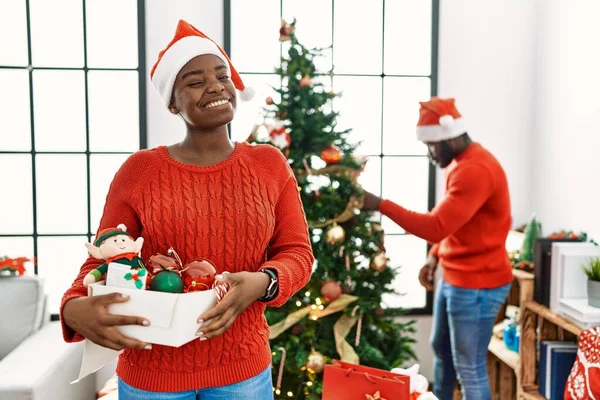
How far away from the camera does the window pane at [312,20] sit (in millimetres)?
3146

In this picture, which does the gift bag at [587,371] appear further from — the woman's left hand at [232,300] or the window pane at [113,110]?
the window pane at [113,110]

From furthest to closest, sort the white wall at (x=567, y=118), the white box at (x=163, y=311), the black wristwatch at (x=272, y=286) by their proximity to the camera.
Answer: the white wall at (x=567, y=118) < the black wristwatch at (x=272, y=286) < the white box at (x=163, y=311)

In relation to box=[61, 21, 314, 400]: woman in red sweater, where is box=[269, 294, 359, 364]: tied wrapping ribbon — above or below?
below

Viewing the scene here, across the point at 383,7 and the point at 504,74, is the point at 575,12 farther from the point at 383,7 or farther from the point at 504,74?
the point at 383,7

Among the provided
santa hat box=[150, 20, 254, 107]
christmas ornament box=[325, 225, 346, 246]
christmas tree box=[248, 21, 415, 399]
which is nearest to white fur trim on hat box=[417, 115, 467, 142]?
christmas tree box=[248, 21, 415, 399]

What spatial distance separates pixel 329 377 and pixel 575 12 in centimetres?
220

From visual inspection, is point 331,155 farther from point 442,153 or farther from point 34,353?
point 34,353

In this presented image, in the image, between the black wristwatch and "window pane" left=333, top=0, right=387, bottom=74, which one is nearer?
the black wristwatch

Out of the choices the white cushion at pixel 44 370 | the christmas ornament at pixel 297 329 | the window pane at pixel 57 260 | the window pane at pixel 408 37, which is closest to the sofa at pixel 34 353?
the white cushion at pixel 44 370

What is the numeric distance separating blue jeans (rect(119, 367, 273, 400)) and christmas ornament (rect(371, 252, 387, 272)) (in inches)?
55.3

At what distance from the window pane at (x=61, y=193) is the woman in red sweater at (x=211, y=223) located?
7.35ft

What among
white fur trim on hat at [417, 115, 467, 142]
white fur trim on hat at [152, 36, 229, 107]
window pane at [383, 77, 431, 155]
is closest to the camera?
white fur trim on hat at [152, 36, 229, 107]

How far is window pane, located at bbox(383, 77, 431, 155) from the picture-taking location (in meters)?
3.25

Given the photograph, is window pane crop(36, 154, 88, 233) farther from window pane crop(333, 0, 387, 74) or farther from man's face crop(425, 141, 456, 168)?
man's face crop(425, 141, 456, 168)
